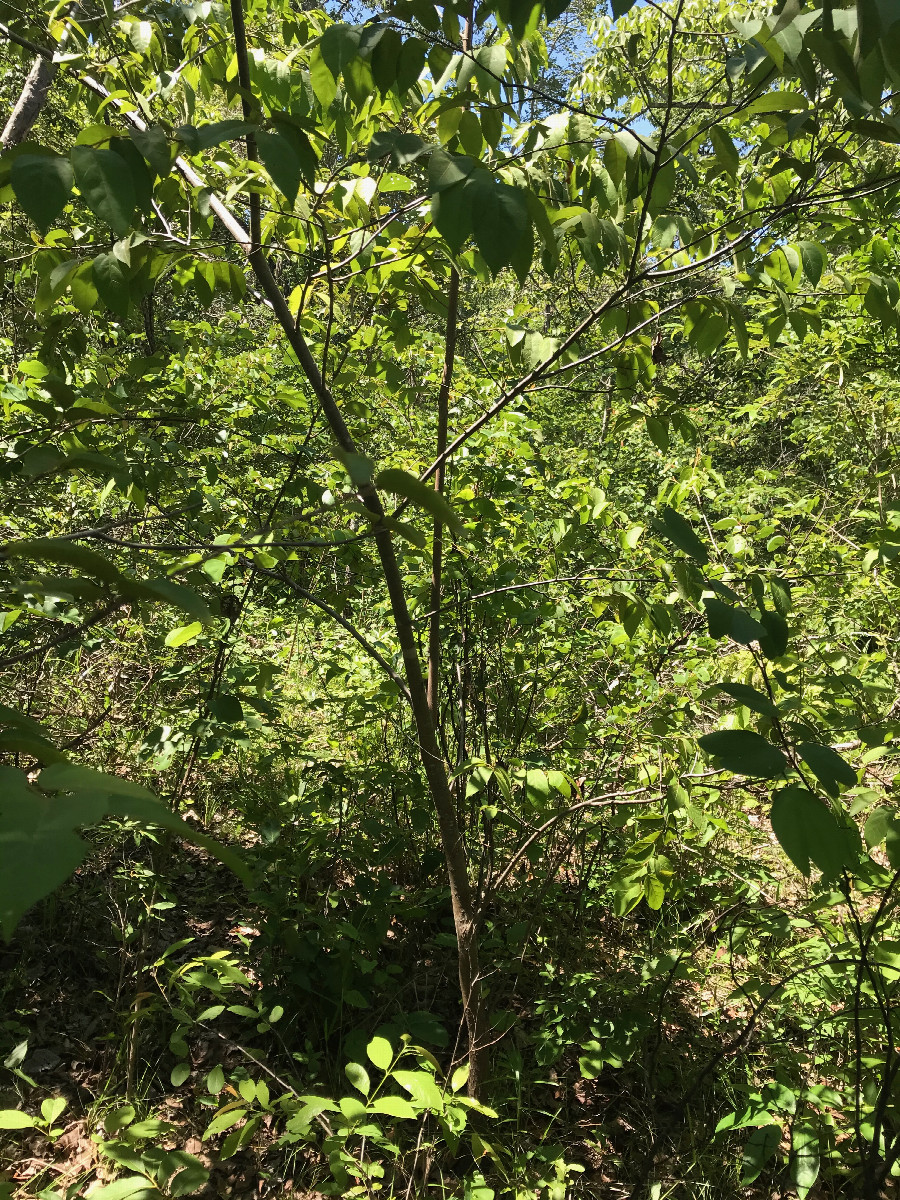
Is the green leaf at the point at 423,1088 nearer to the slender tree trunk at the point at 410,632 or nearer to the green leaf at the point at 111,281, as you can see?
the slender tree trunk at the point at 410,632

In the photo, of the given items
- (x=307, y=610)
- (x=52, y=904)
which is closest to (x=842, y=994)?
(x=307, y=610)

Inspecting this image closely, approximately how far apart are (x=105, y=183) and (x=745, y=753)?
990mm

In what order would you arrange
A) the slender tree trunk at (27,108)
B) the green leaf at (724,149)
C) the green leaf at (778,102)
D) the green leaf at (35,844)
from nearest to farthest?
the green leaf at (35,844) < the green leaf at (778,102) < the green leaf at (724,149) < the slender tree trunk at (27,108)

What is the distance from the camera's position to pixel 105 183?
84cm

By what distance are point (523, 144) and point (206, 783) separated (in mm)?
2860

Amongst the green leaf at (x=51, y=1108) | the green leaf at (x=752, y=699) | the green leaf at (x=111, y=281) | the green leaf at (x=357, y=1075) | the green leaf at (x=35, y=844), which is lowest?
the green leaf at (x=357, y=1075)

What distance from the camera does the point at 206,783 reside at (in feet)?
11.0

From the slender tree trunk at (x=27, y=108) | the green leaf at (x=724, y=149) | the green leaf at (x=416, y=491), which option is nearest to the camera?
the green leaf at (x=416, y=491)

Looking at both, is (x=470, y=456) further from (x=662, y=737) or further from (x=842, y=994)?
(x=842, y=994)

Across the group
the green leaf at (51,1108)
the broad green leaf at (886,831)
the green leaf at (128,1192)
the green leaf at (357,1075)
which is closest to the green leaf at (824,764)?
the broad green leaf at (886,831)

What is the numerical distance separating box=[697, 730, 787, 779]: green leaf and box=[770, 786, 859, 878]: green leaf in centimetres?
4

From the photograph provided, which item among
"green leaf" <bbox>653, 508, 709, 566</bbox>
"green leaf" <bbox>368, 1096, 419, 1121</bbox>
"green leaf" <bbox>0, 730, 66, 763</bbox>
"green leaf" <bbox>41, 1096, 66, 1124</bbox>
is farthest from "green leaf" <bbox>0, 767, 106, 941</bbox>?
"green leaf" <bbox>41, 1096, 66, 1124</bbox>

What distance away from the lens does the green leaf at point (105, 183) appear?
2.70ft

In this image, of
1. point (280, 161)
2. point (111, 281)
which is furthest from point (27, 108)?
point (280, 161)
